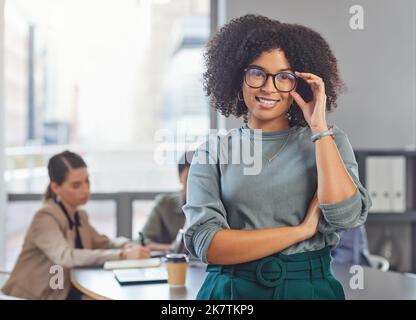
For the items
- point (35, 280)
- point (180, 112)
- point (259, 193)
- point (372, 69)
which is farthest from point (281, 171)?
point (35, 280)

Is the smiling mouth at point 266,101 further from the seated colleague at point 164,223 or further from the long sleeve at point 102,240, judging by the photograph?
the long sleeve at point 102,240

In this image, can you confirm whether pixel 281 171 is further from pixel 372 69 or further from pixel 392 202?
pixel 392 202

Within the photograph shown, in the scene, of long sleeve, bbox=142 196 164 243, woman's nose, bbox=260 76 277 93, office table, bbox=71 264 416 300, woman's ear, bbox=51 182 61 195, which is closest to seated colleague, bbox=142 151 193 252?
long sleeve, bbox=142 196 164 243

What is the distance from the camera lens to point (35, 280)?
183 centimetres

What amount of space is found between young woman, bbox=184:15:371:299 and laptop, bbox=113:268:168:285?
1.78ft

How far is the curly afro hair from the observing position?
1176 millimetres

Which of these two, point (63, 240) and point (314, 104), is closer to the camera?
point (314, 104)

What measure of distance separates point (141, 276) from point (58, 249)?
34 cm

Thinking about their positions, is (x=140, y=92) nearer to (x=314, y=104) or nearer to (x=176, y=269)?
(x=176, y=269)

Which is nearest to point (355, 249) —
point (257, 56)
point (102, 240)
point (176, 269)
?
point (176, 269)

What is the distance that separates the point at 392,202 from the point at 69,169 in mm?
1069

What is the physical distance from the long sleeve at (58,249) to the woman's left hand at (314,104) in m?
0.95

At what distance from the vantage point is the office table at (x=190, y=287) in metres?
1.38

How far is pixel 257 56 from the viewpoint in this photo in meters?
1.18
